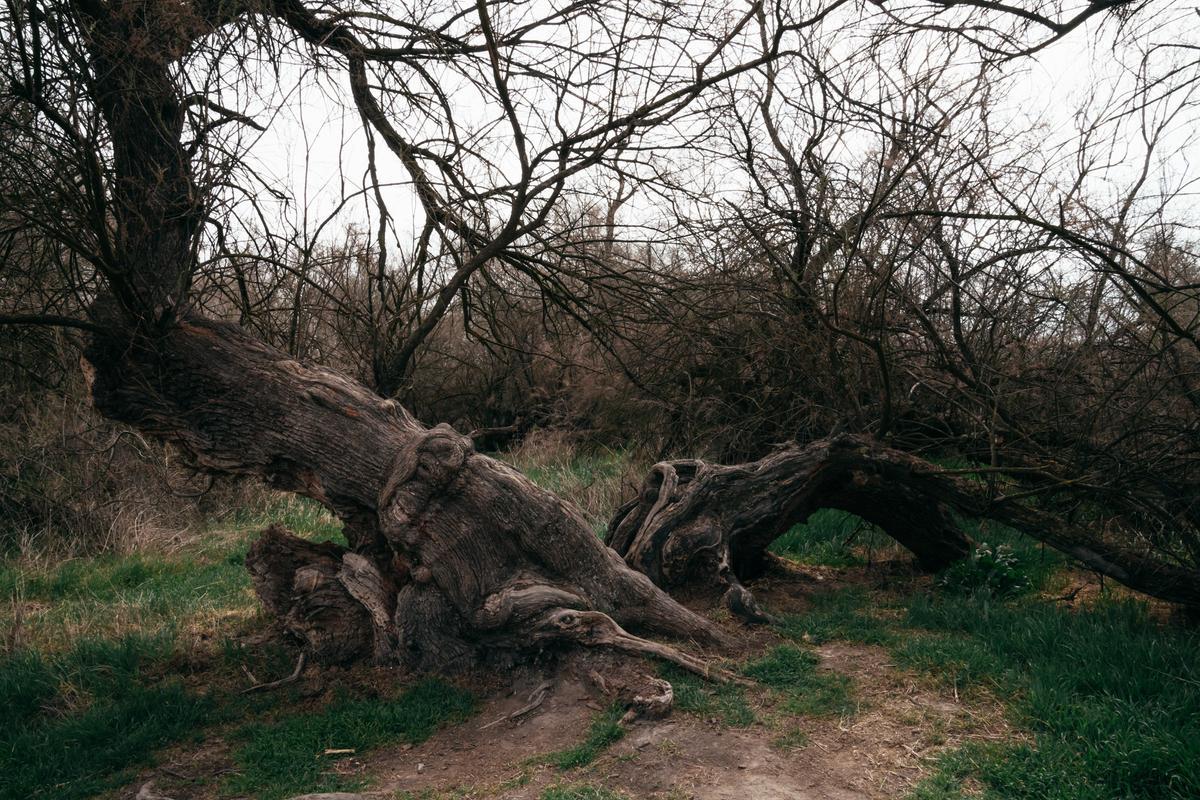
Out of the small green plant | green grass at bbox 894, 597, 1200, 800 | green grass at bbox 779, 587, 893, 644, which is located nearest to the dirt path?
green grass at bbox 894, 597, 1200, 800

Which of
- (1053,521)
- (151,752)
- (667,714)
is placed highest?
(1053,521)

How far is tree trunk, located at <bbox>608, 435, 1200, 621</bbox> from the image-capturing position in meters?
6.29

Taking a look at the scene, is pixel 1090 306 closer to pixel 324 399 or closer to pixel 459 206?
pixel 459 206

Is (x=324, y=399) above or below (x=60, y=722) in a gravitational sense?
above

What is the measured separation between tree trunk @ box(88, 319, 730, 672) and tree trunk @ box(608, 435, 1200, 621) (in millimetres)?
706

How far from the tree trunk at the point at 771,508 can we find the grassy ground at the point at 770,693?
1.36ft

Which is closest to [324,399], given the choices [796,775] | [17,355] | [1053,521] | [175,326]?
[175,326]

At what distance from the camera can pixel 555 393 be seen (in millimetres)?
16062

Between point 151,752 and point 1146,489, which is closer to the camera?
point 151,752

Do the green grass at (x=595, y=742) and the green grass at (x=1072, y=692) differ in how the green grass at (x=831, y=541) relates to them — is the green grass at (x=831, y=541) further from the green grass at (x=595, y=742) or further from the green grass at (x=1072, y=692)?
the green grass at (x=595, y=742)

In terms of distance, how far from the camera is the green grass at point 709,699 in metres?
4.64

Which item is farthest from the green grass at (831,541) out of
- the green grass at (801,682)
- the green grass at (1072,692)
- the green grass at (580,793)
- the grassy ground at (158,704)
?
the green grass at (580,793)

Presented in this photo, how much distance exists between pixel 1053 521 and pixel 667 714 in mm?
2920

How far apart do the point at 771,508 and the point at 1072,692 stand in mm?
2350
